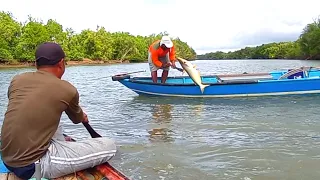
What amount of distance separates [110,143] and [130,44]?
3762 inches

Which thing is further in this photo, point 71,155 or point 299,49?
point 299,49

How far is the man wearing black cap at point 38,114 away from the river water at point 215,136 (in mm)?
1825

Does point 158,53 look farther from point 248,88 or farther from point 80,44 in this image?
point 80,44

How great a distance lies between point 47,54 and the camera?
3422 mm

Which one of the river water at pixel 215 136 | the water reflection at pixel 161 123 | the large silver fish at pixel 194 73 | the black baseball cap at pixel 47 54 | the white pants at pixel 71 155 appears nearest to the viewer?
the black baseball cap at pixel 47 54

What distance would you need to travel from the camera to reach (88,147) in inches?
155

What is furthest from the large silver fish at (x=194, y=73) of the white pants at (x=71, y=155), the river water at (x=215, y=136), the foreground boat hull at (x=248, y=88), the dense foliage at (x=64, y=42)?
the dense foliage at (x=64, y=42)

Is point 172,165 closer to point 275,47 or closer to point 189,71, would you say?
point 189,71

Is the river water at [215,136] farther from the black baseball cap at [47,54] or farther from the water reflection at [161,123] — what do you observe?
the black baseball cap at [47,54]

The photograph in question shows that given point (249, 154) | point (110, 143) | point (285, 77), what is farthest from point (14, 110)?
point (285, 77)

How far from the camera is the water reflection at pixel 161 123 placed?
7.10 m

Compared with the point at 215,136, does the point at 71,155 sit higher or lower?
higher

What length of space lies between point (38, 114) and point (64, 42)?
83080 millimetres

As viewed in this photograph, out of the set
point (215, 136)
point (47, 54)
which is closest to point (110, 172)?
point (47, 54)
